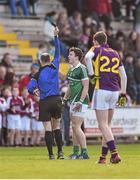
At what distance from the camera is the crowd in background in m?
26.8

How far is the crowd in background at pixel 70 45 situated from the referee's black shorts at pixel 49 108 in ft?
16.8

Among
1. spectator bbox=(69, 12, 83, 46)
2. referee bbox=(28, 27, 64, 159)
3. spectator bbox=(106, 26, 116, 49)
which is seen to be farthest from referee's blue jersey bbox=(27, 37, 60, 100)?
spectator bbox=(69, 12, 83, 46)

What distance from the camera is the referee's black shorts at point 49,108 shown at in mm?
18172

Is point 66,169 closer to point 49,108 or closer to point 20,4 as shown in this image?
point 49,108

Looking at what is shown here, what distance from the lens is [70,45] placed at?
102ft

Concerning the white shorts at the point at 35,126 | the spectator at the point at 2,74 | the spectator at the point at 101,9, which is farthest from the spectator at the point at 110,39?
the spectator at the point at 2,74

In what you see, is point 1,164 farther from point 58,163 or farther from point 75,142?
point 75,142

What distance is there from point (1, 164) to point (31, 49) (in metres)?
15.0

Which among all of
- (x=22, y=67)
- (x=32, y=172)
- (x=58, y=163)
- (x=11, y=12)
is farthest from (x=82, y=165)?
(x=11, y=12)

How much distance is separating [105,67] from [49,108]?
1.99m

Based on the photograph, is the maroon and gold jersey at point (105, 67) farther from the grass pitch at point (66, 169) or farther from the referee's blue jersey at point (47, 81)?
the referee's blue jersey at point (47, 81)

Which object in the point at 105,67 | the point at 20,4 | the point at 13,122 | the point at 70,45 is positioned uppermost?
the point at 20,4

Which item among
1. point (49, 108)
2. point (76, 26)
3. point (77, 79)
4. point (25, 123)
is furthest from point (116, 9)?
point (49, 108)

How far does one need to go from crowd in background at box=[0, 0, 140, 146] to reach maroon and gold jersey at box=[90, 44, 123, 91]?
21.4 feet
